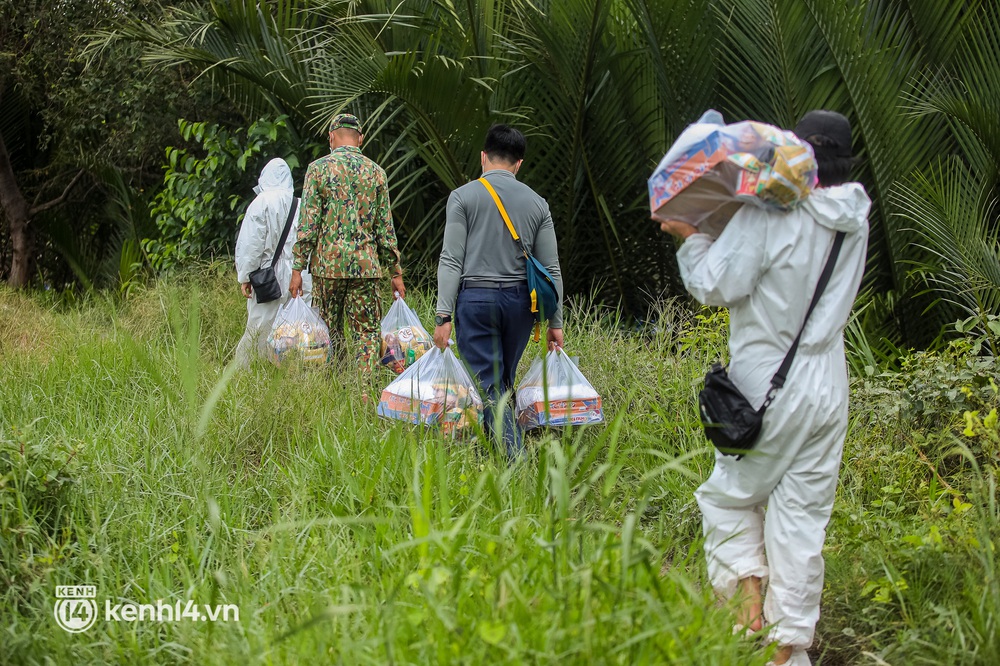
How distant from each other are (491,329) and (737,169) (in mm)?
1913

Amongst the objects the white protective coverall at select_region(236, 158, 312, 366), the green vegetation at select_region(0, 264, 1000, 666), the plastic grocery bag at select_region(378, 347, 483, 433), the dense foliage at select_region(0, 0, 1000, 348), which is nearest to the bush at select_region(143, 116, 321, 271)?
the dense foliage at select_region(0, 0, 1000, 348)

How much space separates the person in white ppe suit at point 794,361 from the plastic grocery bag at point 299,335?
290 cm

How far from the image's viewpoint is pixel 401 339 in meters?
5.55

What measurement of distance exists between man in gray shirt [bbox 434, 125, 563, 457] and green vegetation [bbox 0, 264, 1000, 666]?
502 millimetres

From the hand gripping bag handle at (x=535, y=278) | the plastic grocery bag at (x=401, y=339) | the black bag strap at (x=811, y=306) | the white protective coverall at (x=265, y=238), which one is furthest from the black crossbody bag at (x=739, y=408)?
the white protective coverall at (x=265, y=238)

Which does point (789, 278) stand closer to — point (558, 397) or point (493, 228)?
point (558, 397)

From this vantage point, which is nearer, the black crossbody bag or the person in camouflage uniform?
the black crossbody bag

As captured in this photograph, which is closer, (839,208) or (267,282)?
(839,208)

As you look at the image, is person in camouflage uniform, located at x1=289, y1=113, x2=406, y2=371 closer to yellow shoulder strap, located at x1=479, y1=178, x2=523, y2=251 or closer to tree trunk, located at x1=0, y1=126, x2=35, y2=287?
yellow shoulder strap, located at x1=479, y1=178, x2=523, y2=251

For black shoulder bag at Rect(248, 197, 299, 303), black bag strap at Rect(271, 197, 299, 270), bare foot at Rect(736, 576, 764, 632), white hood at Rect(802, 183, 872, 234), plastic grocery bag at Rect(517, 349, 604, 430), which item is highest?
white hood at Rect(802, 183, 872, 234)

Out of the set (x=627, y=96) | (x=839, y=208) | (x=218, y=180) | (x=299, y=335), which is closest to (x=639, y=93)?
(x=627, y=96)

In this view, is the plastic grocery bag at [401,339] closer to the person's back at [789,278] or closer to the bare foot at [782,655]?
the person's back at [789,278]

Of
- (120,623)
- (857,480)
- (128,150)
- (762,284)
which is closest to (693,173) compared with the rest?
(762,284)

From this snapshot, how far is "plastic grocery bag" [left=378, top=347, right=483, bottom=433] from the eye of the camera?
427 centimetres
